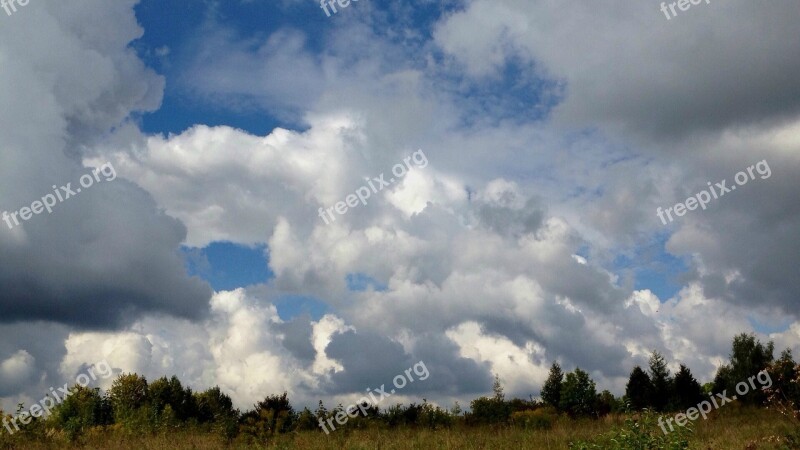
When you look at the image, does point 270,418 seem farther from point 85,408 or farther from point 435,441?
point 85,408

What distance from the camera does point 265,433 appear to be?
22.6m

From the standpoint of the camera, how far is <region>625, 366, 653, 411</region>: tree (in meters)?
41.5

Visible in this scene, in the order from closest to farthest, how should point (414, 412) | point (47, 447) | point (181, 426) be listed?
point (47, 447) < point (414, 412) < point (181, 426)

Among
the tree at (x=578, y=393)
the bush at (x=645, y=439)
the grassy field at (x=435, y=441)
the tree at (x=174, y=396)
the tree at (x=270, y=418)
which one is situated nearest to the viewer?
the bush at (x=645, y=439)

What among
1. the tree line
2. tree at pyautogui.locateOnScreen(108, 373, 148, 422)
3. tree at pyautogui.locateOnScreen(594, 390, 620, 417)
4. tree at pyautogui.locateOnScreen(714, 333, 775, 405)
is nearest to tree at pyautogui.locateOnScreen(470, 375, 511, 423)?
the tree line

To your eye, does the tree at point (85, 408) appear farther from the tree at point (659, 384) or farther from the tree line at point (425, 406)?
the tree at point (659, 384)

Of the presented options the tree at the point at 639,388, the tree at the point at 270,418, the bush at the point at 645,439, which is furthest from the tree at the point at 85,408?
the bush at the point at 645,439

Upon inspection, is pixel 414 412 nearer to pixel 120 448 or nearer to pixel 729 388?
pixel 120 448

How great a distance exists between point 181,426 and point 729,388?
37147 millimetres

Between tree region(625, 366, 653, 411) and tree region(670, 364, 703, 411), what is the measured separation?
1967 mm

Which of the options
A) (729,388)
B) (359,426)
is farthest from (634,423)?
(729,388)

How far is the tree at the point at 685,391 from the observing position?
129 feet

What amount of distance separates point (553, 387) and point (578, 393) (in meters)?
3.61

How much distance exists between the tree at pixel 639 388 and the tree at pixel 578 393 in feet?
12.3
